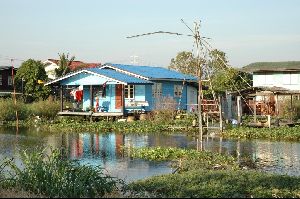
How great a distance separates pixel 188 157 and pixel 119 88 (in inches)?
914

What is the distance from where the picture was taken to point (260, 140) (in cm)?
2369

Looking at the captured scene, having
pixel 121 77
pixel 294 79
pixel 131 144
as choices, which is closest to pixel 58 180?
pixel 131 144

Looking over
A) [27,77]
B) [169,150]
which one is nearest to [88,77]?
[27,77]

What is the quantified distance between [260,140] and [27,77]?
3631 cm

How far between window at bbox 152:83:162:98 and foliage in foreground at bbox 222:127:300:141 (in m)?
15.1

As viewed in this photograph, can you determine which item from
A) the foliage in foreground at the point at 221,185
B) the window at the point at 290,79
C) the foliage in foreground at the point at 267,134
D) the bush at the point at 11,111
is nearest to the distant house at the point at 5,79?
the bush at the point at 11,111

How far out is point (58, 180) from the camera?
32.5 feet

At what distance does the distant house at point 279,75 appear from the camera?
153 ft

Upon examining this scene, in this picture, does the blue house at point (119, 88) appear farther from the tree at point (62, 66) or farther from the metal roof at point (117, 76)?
the tree at point (62, 66)

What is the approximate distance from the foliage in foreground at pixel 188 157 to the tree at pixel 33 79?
3520 centimetres

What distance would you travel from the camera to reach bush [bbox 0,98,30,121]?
3569cm

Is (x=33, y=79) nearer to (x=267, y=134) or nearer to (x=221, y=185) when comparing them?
(x=267, y=134)

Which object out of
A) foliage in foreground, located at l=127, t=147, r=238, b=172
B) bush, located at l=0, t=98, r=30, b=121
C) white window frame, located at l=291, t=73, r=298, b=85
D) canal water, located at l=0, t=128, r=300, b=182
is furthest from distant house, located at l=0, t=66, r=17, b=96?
foliage in foreground, located at l=127, t=147, r=238, b=172

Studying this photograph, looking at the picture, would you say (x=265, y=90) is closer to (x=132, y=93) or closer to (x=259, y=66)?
(x=132, y=93)
